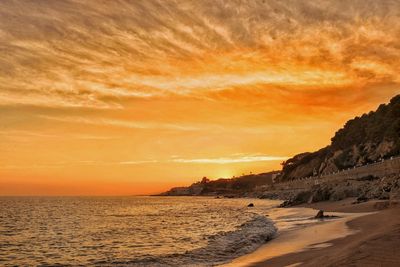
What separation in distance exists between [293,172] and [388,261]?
165305 millimetres

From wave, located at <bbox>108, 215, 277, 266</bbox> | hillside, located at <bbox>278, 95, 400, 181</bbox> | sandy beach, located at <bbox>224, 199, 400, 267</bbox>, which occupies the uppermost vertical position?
hillside, located at <bbox>278, 95, 400, 181</bbox>

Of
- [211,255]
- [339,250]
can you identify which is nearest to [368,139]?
[211,255]

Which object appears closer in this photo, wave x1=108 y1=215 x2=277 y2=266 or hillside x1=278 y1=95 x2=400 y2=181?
wave x1=108 y1=215 x2=277 y2=266

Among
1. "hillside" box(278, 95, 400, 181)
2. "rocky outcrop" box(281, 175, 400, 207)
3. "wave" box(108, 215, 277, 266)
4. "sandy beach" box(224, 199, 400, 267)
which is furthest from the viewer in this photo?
"hillside" box(278, 95, 400, 181)

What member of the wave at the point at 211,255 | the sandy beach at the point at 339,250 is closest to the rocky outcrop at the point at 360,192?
the wave at the point at 211,255

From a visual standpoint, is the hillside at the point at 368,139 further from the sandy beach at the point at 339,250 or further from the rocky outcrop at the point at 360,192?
the sandy beach at the point at 339,250

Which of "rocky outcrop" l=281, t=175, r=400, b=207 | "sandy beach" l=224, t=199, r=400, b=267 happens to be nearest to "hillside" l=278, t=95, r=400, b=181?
"rocky outcrop" l=281, t=175, r=400, b=207

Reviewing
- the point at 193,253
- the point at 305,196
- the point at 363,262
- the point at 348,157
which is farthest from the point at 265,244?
the point at 348,157

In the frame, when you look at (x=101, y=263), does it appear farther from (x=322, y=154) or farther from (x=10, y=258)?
(x=322, y=154)

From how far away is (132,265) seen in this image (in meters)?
22.5

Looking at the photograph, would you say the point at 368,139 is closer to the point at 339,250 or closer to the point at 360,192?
the point at 360,192

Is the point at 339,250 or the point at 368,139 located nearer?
the point at 339,250

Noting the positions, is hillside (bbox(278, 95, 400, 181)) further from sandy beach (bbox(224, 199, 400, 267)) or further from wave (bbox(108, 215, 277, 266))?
sandy beach (bbox(224, 199, 400, 267))

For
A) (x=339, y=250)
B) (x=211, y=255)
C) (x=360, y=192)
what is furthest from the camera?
(x=360, y=192)
